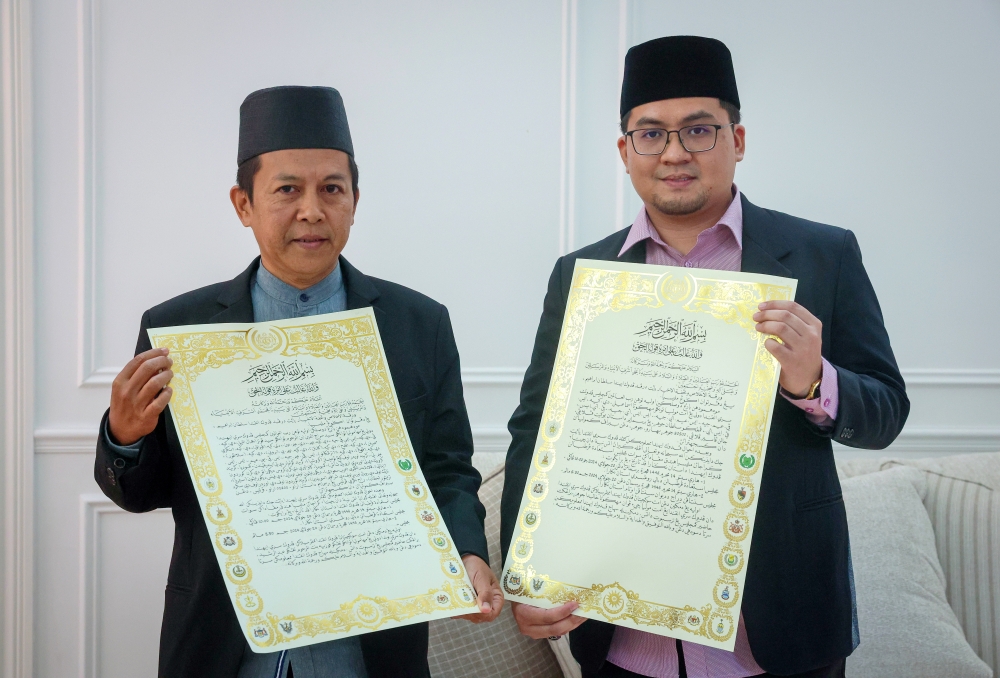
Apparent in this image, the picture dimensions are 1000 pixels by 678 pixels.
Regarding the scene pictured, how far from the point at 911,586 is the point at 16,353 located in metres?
2.70

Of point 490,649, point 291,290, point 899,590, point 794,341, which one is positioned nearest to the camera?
point 794,341

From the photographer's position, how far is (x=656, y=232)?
152 centimetres

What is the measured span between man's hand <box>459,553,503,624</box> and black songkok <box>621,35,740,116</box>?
845mm

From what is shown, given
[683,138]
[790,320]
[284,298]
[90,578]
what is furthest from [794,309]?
[90,578]

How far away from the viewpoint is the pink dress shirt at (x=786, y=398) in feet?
4.28

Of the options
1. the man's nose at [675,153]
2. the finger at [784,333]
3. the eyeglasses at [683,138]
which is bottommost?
the finger at [784,333]

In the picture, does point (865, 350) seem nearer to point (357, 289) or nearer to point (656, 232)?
point (656, 232)

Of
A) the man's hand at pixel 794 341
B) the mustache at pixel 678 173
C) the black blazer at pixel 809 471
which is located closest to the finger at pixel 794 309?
the man's hand at pixel 794 341

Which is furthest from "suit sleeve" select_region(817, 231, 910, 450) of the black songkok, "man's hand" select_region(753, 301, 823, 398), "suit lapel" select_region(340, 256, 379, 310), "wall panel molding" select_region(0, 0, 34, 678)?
"wall panel molding" select_region(0, 0, 34, 678)

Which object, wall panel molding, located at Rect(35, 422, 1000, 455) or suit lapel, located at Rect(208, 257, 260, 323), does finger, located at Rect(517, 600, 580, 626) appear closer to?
suit lapel, located at Rect(208, 257, 260, 323)

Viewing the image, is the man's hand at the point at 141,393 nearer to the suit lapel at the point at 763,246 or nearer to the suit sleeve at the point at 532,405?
the suit sleeve at the point at 532,405

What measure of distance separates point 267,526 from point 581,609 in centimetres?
50

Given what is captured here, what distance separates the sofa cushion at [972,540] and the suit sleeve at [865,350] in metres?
1.29

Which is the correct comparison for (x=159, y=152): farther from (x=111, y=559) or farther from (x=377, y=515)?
(x=377, y=515)
